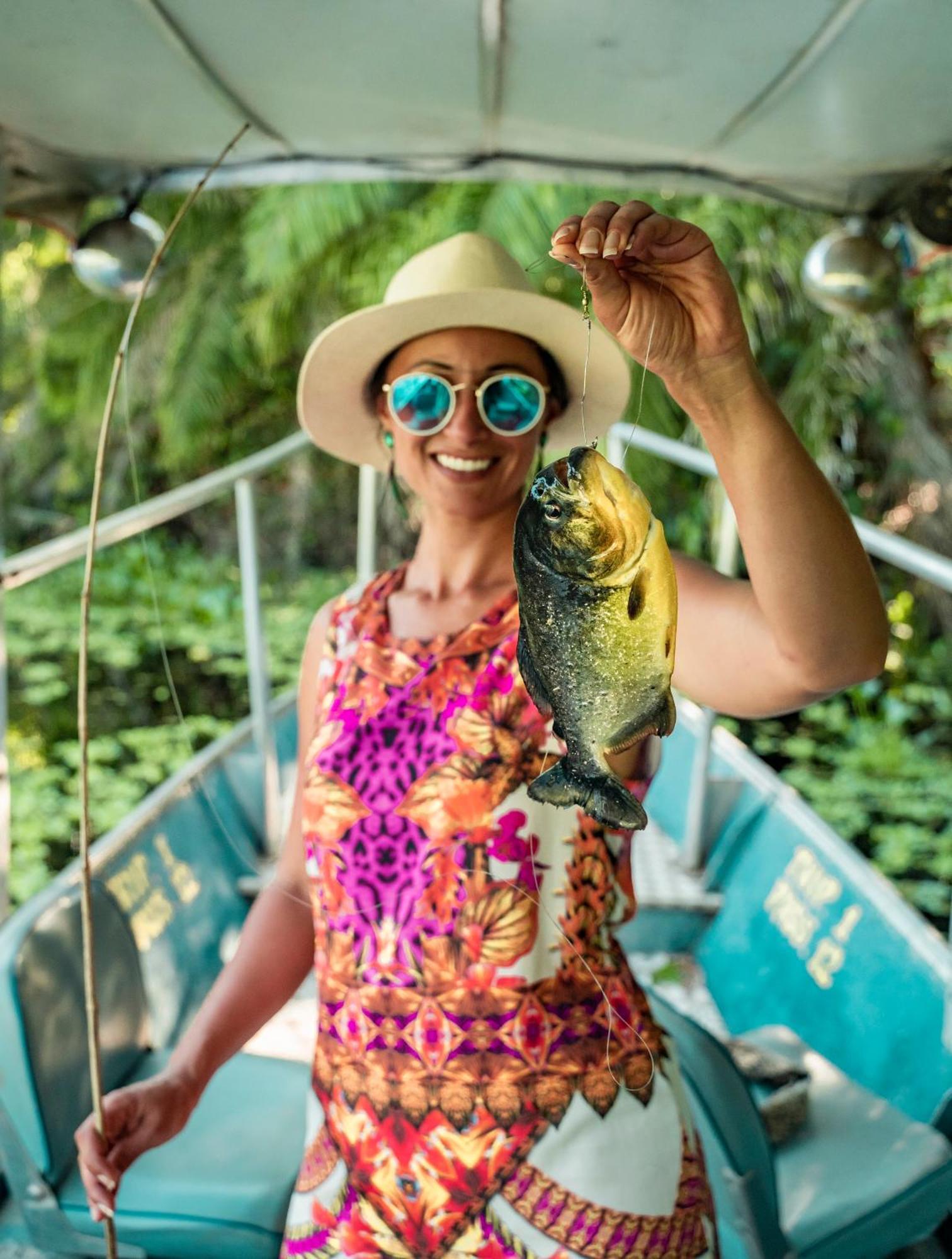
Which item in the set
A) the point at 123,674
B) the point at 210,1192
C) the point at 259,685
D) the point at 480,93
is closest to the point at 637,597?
the point at 480,93

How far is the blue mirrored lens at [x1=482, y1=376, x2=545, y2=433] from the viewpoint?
1.08m

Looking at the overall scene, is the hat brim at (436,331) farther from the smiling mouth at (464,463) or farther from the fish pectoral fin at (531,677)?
the fish pectoral fin at (531,677)

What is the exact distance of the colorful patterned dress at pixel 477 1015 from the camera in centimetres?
123

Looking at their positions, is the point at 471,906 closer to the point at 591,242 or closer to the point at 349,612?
the point at 349,612

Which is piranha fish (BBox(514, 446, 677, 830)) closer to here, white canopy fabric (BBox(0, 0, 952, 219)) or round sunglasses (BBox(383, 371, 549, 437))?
round sunglasses (BBox(383, 371, 549, 437))

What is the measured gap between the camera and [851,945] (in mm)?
2650

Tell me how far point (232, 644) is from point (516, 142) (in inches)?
320

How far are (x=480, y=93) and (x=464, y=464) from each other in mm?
682

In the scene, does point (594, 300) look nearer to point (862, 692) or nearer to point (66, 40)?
point (66, 40)

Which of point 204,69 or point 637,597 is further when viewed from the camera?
point 204,69

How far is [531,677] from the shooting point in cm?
71

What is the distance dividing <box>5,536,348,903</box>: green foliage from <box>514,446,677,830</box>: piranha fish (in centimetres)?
549

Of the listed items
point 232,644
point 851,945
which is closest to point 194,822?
point 851,945

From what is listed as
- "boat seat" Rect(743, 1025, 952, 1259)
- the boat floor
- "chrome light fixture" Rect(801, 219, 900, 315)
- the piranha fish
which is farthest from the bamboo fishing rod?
"chrome light fixture" Rect(801, 219, 900, 315)
